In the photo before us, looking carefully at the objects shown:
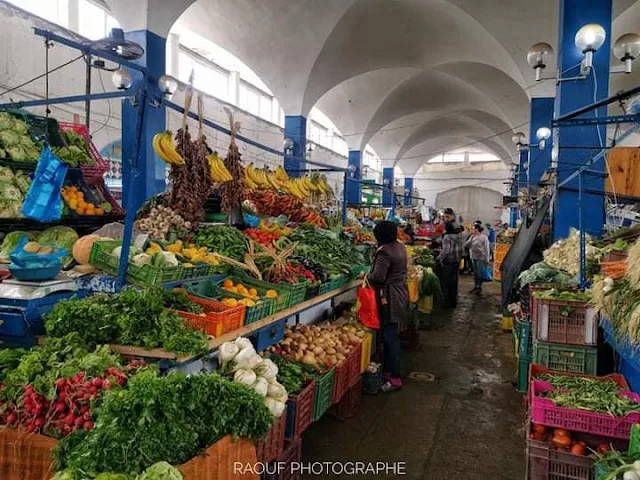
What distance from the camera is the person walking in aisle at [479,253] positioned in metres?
9.62

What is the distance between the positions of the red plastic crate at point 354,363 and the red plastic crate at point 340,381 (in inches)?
2.8

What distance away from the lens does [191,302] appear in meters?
2.88

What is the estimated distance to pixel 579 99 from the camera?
20.4 feet

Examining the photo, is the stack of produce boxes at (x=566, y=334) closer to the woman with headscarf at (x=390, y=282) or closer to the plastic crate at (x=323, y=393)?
the woman with headscarf at (x=390, y=282)

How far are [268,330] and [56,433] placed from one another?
1625mm

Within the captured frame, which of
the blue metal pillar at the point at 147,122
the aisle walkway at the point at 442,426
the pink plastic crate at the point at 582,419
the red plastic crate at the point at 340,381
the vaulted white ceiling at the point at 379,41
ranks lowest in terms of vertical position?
the aisle walkway at the point at 442,426

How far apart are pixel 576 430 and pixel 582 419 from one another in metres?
0.07

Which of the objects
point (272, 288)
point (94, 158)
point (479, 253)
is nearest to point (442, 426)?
point (272, 288)

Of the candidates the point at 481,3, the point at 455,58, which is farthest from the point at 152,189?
the point at 455,58

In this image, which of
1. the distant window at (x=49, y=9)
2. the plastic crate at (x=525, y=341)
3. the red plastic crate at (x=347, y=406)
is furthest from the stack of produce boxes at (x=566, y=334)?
the distant window at (x=49, y=9)

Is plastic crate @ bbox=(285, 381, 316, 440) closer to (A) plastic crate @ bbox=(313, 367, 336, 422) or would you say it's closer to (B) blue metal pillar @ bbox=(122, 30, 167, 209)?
(A) plastic crate @ bbox=(313, 367, 336, 422)

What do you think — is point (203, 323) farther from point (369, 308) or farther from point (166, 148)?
point (369, 308)

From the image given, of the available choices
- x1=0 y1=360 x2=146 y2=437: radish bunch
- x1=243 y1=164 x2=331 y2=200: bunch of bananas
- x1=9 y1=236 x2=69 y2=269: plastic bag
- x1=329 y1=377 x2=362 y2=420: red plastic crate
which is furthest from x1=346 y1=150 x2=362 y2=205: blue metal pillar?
x1=0 y1=360 x2=146 y2=437: radish bunch

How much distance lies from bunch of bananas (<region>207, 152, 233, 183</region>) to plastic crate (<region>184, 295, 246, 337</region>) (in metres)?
1.39
